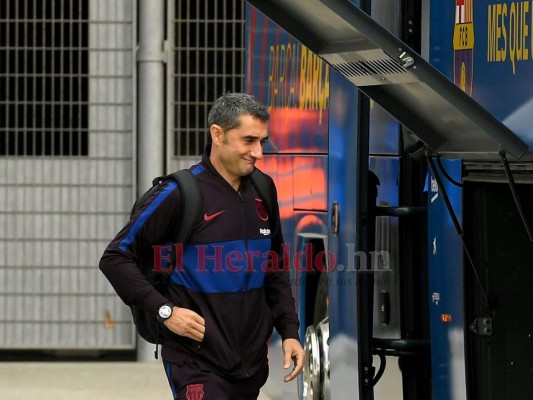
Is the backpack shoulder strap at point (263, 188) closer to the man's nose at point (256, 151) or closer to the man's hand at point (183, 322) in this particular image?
the man's nose at point (256, 151)

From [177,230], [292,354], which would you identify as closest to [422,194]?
[292,354]

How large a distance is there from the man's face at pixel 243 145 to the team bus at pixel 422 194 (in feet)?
1.23

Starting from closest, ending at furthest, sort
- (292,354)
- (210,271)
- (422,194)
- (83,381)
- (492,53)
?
(492,53) → (210,271) → (292,354) → (422,194) → (83,381)

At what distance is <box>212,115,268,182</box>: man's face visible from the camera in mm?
5086

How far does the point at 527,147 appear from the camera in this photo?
4.39m

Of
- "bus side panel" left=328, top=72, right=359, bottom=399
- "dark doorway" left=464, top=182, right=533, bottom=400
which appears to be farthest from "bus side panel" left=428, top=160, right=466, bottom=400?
"bus side panel" left=328, top=72, right=359, bottom=399

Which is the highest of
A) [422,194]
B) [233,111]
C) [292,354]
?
[233,111]

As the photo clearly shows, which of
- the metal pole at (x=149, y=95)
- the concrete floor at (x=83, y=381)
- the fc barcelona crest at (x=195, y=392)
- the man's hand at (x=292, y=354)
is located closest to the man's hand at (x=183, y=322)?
the fc barcelona crest at (x=195, y=392)

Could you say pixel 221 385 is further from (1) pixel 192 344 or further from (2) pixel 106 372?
(2) pixel 106 372

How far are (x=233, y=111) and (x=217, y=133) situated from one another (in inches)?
4.0

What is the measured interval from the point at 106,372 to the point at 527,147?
7476 millimetres

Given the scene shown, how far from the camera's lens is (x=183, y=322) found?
495 cm

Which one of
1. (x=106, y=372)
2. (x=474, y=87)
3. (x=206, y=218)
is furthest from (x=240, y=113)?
(x=106, y=372)

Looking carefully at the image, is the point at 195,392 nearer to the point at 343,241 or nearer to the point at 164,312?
the point at 164,312
